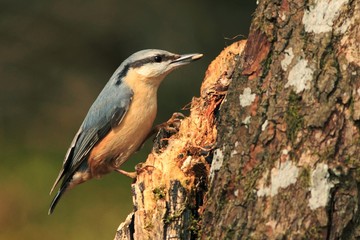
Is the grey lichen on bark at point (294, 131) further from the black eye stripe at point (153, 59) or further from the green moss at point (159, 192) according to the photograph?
the black eye stripe at point (153, 59)

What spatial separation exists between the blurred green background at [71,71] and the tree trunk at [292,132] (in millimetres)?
3066

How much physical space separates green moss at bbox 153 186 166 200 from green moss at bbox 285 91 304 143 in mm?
773

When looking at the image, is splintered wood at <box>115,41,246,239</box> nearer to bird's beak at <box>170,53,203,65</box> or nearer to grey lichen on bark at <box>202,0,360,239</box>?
grey lichen on bark at <box>202,0,360,239</box>

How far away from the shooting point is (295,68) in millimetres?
3123

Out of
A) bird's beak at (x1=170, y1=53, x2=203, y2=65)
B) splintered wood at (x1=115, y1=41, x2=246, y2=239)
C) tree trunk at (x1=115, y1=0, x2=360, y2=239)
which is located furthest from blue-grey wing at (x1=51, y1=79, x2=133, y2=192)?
tree trunk at (x1=115, y1=0, x2=360, y2=239)

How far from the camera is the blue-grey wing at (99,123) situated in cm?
470

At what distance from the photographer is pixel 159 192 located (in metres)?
3.62

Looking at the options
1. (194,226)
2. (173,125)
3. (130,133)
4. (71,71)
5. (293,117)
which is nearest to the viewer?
(293,117)

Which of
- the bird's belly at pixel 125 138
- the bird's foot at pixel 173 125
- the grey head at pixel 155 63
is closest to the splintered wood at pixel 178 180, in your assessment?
the bird's foot at pixel 173 125

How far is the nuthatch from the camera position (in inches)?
185

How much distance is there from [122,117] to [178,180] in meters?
1.15

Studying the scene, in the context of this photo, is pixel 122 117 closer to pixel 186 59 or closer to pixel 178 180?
pixel 186 59

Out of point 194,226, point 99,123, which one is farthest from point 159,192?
point 99,123

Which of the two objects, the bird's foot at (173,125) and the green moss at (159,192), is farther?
the bird's foot at (173,125)
